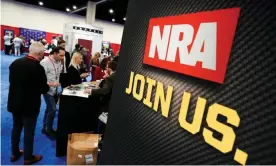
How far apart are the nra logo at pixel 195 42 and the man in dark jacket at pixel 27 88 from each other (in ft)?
6.44

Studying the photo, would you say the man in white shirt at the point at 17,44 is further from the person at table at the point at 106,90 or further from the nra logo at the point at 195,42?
the nra logo at the point at 195,42

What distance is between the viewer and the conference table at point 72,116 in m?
3.45

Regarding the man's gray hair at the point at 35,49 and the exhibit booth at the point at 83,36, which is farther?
the exhibit booth at the point at 83,36

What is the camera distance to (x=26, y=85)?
108 inches

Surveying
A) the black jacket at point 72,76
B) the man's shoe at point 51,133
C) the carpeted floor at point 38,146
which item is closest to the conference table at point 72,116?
the carpeted floor at point 38,146

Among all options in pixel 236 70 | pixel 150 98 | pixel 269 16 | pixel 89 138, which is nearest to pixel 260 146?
pixel 236 70

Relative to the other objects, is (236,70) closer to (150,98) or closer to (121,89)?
(150,98)

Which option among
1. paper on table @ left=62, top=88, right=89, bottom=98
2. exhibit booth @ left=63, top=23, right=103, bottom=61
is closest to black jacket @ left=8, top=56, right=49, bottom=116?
paper on table @ left=62, top=88, right=89, bottom=98

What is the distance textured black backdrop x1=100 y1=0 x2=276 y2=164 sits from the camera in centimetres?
70

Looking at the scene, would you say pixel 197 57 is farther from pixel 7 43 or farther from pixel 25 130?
pixel 7 43

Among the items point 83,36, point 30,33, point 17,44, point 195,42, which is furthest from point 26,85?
point 30,33

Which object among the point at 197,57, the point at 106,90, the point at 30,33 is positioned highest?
the point at 30,33

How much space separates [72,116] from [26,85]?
3.18 ft

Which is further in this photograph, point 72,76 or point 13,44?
point 13,44
